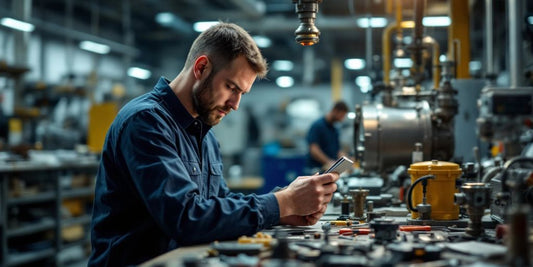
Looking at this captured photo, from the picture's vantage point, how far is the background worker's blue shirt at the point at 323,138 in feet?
18.4

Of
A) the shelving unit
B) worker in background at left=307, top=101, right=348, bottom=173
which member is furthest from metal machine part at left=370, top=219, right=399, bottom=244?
worker in background at left=307, top=101, right=348, bottom=173

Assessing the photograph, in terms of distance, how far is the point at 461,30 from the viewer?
4113 mm

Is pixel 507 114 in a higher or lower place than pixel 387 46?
lower

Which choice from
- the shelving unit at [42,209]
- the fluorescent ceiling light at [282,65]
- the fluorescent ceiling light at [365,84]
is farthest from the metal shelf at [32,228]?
the fluorescent ceiling light at [282,65]

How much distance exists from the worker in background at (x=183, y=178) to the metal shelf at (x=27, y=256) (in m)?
2.92

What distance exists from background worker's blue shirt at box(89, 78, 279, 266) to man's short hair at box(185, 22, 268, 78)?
17 cm

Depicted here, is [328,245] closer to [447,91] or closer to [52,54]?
[447,91]

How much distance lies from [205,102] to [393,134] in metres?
1.21

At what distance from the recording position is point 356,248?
125 centimetres

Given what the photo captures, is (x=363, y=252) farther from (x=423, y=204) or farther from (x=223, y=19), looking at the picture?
(x=223, y=19)

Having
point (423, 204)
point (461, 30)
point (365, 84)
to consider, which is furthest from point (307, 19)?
point (365, 84)

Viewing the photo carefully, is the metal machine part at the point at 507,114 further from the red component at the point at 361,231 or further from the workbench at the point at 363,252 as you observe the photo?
the red component at the point at 361,231

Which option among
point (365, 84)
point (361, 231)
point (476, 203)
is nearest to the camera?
point (476, 203)

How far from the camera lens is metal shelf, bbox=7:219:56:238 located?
4.10 m
